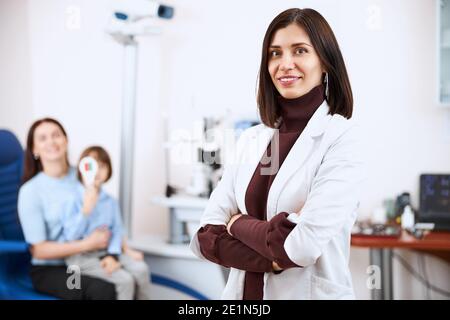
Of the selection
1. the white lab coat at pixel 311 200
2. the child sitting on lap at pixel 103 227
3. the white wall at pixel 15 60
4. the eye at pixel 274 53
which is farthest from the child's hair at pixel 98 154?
the eye at pixel 274 53

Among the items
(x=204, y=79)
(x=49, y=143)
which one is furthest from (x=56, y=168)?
(x=204, y=79)

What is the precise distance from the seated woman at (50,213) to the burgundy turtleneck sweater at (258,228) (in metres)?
0.72

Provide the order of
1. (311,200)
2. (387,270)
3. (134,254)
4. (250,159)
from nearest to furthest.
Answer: (311,200)
(250,159)
(387,270)
(134,254)

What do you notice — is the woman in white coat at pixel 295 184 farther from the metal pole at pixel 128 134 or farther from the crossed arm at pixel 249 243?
the metal pole at pixel 128 134

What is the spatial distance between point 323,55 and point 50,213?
3.19 ft

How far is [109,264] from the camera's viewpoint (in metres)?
1.47

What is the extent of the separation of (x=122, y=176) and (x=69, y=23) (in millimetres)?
461

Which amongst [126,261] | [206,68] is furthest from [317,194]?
[126,261]

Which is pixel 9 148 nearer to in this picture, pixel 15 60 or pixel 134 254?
pixel 15 60

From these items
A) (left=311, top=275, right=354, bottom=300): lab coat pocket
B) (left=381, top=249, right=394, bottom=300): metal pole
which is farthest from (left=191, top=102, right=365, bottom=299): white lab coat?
(left=381, top=249, right=394, bottom=300): metal pole

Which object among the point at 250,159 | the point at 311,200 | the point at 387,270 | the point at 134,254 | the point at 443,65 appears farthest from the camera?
the point at 134,254

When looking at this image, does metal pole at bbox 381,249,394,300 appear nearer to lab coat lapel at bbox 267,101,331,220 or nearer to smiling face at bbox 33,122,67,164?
lab coat lapel at bbox 267,101,331,220

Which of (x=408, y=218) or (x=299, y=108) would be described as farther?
(x=408, y=218)

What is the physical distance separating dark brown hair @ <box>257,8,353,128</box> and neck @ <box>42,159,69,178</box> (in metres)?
0.83
